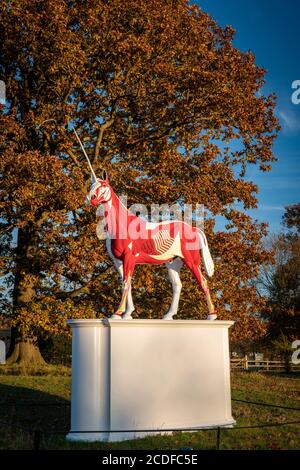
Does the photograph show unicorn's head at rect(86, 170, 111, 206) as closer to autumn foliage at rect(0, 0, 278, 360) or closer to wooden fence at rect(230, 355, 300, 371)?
autumn foliage at rect(0, 0, 278, 360)

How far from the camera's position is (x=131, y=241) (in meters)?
10.8

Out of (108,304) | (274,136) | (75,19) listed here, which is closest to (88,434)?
(108,304)

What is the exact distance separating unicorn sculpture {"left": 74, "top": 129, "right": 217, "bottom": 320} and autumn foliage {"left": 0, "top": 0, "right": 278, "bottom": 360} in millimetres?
5863

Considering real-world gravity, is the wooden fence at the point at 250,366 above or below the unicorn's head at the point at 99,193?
below

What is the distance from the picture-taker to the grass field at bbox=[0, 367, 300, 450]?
31.1 ft

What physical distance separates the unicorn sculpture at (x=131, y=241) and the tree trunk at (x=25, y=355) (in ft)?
33.7

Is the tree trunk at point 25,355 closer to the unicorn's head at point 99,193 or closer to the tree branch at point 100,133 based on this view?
the tree branch at point 100,133

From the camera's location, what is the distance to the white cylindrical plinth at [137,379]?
9.77 metres

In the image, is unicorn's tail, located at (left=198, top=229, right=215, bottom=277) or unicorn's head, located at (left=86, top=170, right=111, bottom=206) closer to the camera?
unicorn's head, located at (left=86, top=170, right=111, bottom=206)

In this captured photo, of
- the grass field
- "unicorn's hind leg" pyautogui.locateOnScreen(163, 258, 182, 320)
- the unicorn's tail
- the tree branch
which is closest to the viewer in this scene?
the grass field

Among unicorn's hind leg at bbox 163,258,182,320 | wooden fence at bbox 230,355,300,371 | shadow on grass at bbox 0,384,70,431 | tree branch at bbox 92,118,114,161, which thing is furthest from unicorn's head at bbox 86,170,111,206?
wooden fence at bbox 230,355,300,371

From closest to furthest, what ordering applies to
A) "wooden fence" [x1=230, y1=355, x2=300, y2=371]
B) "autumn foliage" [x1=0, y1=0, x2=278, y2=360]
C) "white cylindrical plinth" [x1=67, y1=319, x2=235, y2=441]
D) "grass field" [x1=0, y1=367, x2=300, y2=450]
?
"grass field" [x1=0, y1=367, x2=300, y2=450] < "white cylindrical plinth" [x1=67, y1=319, x2=235, y2=441] < "autumn foliage" [x1=0, y1=0, x2=278, y2=360] < "wooden fence" [x1=230, y1=355, x2=300, y2=371]

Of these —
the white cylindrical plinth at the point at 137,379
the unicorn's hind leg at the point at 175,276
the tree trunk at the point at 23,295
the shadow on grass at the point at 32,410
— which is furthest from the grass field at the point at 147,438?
the unicorn's hind leg at the point at 175,276
